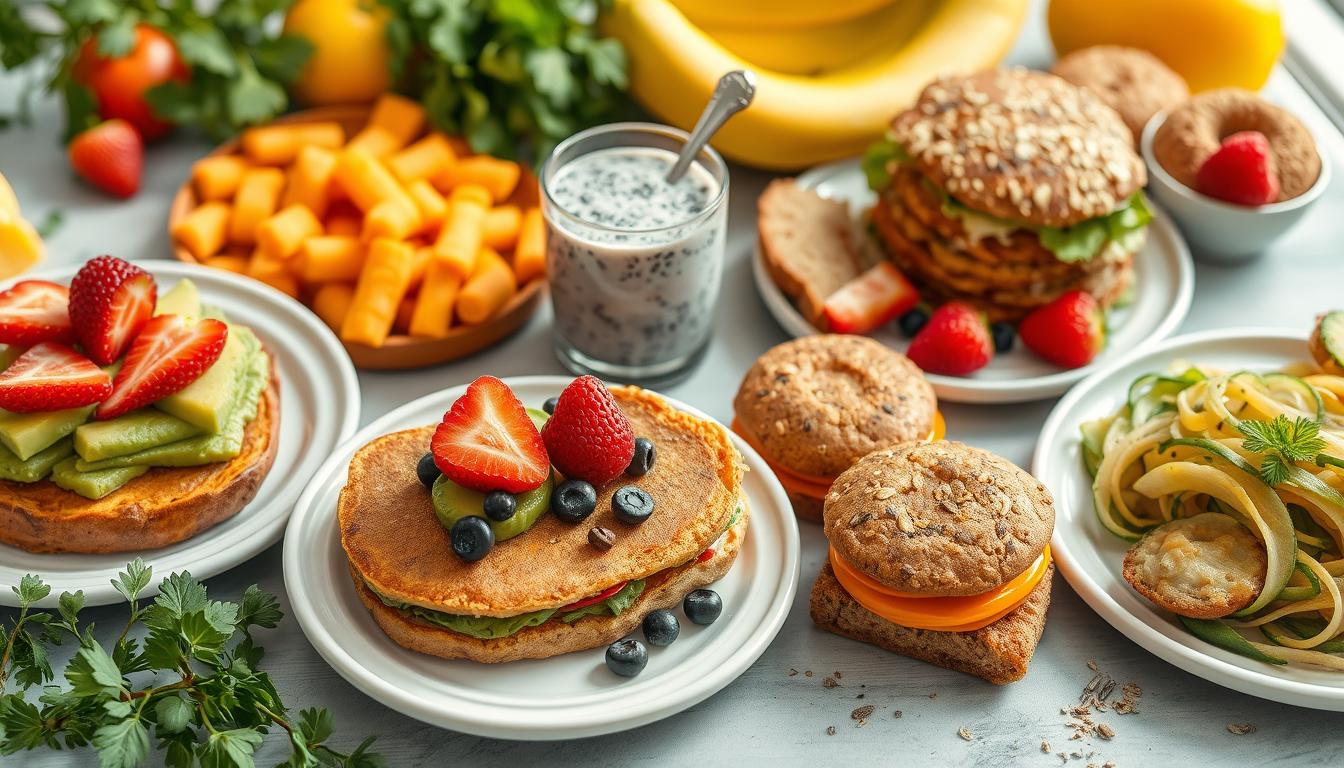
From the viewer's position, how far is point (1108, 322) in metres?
3.51

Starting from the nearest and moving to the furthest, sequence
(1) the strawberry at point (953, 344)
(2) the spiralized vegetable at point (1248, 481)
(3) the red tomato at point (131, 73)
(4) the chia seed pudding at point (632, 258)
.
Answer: (2) the spiralized vegetable at point (1248, 481) → (4) the chia seed pudding at point (632, 258) → (1) the strawberry at point (953, 344) → (3) the red tomato at point (131, 73)

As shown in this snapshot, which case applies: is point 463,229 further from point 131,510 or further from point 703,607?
point 703,607

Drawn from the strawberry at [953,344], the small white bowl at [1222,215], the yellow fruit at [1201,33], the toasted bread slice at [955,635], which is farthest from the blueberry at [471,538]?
the yellow fruit at [1201,33]

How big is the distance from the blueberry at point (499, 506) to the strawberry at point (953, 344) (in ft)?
4.63

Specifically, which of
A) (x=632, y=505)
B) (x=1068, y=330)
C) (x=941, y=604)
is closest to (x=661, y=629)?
(x=632, y=505)

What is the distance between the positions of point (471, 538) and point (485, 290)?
1137 mm

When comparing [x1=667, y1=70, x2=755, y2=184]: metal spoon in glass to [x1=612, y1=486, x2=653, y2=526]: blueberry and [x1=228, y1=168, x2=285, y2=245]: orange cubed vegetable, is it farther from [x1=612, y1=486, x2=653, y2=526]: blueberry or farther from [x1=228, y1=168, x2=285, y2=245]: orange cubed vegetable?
[x1=228, y1=168, x2=285, y2=245]: orange cubed vegetable

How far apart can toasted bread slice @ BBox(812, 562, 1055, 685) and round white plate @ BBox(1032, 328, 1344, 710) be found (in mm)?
137

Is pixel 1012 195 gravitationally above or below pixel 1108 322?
above

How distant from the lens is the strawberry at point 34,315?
2.73 meters

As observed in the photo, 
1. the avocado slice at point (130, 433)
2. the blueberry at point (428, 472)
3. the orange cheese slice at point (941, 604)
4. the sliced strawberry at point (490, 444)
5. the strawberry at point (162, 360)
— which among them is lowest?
the orange cheese slice at point (941, 604)

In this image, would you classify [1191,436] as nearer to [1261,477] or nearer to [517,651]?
[1261,477]

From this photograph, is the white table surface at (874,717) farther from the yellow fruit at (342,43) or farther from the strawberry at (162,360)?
the yellow fruit at (342,43)

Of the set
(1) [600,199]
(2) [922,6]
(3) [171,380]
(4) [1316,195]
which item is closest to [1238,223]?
(4) [1316,195]
